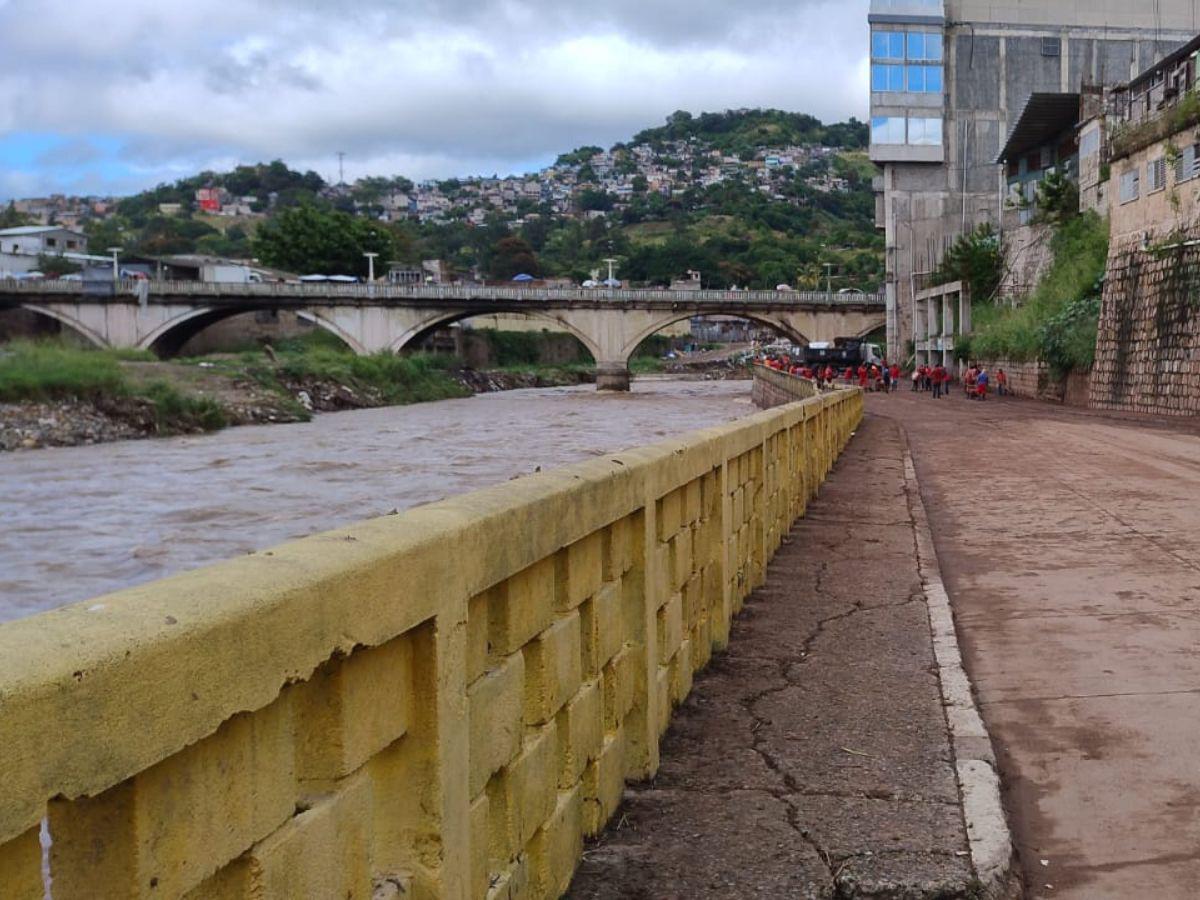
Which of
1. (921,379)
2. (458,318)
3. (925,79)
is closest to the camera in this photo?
(921,379)

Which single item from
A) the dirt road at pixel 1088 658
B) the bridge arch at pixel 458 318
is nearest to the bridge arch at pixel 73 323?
the bridge arch at pixel 458 318

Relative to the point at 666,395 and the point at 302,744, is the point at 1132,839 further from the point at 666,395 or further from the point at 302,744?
the point at 666,395

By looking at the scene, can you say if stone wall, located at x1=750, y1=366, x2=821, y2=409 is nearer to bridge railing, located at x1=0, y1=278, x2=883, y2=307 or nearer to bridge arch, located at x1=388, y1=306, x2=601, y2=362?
bridge railing, located at x1=0, y1=278, x2=883, y2=307

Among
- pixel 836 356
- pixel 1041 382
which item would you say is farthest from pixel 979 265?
pixel 1041 382

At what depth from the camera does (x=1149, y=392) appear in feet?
104

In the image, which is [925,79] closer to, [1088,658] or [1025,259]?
[1025,259]

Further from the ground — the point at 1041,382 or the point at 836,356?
the point at 836,356

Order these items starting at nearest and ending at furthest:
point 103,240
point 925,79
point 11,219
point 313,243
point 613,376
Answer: point 925,79 < point 613,376 < point 313,243 < point 103,240 < point 11,219

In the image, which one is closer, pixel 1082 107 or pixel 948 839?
pixel 948 839

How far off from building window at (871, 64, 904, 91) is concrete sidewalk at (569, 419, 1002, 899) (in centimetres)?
5761

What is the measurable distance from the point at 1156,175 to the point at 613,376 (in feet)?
150

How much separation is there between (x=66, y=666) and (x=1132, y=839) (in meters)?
3.77

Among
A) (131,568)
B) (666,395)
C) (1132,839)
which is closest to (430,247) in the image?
(666,395)

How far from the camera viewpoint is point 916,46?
6194 cm
